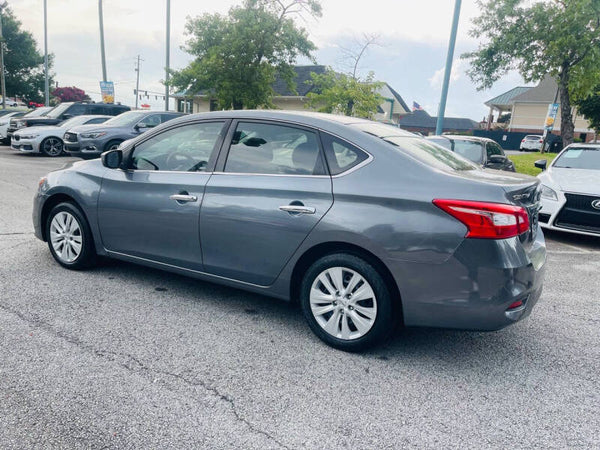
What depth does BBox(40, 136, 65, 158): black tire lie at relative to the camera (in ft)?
52.5

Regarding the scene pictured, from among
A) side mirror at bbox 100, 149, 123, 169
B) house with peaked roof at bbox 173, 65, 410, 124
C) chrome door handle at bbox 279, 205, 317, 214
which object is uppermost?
house with peaked roof at bbox 173, 65, 410, 124

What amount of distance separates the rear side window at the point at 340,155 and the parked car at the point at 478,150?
19.5 feet

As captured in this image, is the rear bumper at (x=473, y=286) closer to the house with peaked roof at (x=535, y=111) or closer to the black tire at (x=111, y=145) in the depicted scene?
the black tire at (x=111, y=145)

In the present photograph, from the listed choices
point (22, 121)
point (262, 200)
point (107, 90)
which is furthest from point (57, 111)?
point (262, 200)

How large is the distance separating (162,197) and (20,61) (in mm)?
57053

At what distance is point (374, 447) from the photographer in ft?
7.64

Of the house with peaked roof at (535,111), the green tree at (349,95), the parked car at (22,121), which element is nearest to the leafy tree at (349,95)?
the green tree at (349,95)

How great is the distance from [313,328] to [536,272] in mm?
1536

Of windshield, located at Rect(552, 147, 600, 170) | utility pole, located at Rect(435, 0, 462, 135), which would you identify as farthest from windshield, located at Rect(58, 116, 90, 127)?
windshield, located at Rect(552, 147, 600, 170)

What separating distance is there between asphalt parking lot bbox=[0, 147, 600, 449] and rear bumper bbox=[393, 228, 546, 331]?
0.41 metres

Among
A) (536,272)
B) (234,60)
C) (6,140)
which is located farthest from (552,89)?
(536,272)

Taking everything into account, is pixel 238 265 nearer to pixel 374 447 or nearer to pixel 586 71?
pixel 374 447

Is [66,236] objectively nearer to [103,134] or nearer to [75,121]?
[103,134]

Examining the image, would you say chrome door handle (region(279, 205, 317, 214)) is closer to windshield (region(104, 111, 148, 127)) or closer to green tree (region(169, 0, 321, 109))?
windshield (region(104, 111, 148, 127))
